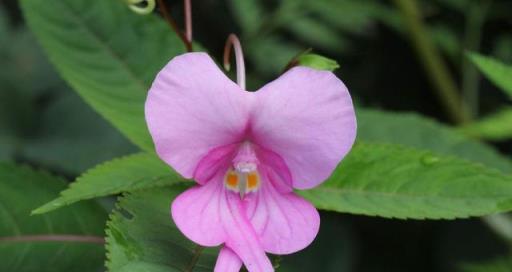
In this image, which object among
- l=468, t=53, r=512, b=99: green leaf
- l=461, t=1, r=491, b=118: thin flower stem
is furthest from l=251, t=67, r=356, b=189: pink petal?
l=461, t=1, r=491, b=118: thin flower stem

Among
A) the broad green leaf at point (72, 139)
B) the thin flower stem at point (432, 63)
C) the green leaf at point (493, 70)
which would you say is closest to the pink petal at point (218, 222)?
the green leaf at point (493, 70)

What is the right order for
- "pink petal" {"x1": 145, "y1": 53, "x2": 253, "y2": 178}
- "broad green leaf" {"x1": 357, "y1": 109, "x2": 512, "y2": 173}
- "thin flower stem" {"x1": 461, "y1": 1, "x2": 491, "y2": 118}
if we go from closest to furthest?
"pink petal" {"x1": 145, "y1": 53, "x2": 253, "y2": 178} → "broad green leaf" {"x1": 357, "y1": 109, "x2": 512, "y2": 173} → "thin flower stem" {"x1": 461, "y1": 1, "x2": 491, "y2": 118}

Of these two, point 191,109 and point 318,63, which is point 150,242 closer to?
point 191,109

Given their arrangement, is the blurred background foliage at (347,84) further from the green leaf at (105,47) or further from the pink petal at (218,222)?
the pink petal at (218,222)

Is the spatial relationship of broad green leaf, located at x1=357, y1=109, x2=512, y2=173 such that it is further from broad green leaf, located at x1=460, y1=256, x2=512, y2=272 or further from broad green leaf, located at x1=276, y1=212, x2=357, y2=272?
broad green leaf, located at x1=276, y1=212, x2=357, y2=272

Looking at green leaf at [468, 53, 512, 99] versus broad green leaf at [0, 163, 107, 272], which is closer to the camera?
broad green leaf at [0, 163, 107, 272]

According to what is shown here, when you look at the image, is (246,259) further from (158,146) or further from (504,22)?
(504,22)
